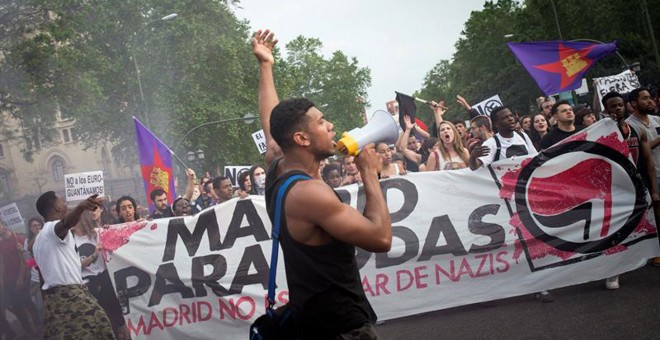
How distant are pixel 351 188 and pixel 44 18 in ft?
64.7

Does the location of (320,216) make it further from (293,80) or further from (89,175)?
(293,80)

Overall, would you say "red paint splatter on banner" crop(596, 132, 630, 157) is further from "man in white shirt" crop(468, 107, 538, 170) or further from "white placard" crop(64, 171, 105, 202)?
"white placard" crop(64, 171, 105, 202)

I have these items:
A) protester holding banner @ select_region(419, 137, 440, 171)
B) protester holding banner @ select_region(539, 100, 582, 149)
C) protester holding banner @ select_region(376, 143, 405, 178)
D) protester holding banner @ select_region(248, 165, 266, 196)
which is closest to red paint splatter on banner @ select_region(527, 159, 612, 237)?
protester holding banner @ select_region(539, 100, 582, 149)

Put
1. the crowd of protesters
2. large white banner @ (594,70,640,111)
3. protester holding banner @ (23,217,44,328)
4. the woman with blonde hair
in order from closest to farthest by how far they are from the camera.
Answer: the crowd of protesters, the woman with blonde hair, protester holding banner @ (23,217,44,328), large white banner @ (594,70,640,111)

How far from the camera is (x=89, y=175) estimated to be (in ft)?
29.8

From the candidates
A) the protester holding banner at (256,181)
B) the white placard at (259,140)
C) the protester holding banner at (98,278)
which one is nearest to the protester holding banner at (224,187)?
the protester holding banner at (256,181)

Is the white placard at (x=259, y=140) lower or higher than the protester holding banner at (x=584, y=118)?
higher

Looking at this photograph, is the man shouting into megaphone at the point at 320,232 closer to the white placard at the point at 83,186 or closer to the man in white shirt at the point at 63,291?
the man in white shirt at the point at 63,291

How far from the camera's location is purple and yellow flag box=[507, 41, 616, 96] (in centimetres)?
1003

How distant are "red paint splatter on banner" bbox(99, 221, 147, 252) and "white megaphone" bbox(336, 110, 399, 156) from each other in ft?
12.2

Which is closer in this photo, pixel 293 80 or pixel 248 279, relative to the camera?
pixel 248 279

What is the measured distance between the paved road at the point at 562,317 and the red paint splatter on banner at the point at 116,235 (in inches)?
92.3

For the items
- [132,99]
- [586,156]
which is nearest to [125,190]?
[132,99]

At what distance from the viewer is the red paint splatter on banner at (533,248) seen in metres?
6.06
